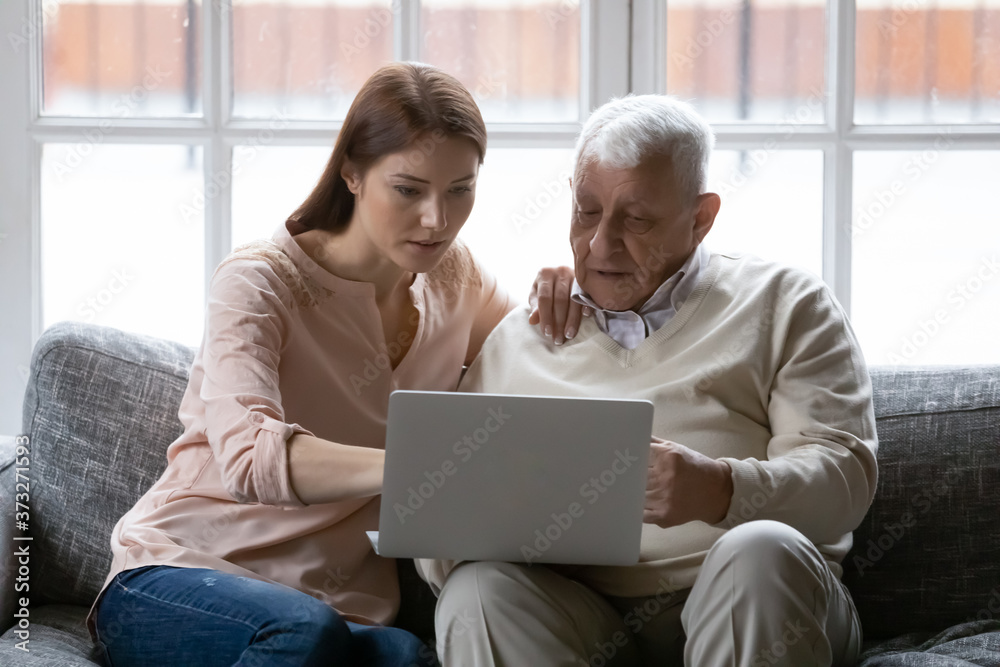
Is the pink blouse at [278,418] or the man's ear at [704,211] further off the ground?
the man's ear at [704,211]

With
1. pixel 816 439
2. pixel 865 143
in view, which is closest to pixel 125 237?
pixel 816 439

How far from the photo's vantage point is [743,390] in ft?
4.90

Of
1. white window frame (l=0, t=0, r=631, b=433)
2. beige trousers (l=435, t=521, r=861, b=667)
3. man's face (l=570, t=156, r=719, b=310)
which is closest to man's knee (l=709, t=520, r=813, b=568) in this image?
beige trousers (l=435, t=521, r=861, b=667)

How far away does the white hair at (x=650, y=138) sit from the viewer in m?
1.52

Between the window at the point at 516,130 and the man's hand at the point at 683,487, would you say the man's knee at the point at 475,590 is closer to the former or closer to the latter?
the man's hand at the point at 683,487

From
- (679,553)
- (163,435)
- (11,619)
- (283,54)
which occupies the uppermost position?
(283,54)

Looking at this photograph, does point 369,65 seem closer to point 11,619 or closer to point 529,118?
point 529,118

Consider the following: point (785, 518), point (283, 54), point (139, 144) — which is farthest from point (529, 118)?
point (785, 518)

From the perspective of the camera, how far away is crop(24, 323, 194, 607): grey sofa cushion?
1.65 m

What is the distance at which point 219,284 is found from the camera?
1.48 metres

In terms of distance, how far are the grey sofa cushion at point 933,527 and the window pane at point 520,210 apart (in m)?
0.94

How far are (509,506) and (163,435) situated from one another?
34.2 inches

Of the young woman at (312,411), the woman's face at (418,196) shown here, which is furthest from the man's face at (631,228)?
the woman's face at (418,196)

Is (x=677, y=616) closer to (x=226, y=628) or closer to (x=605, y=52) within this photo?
(x=226, y=628)
